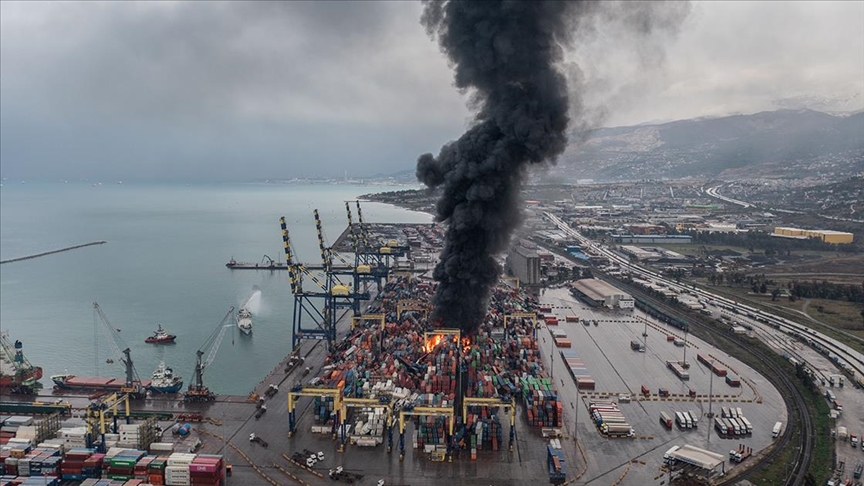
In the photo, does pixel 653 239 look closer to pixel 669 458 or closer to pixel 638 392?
pixel 638 392

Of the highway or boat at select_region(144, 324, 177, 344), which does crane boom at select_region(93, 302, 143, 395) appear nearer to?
boat at select_region(144, 324, 177, 344)

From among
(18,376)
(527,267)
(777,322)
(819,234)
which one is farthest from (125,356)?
(819,234)

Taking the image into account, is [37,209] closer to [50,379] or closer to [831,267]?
[50,379]

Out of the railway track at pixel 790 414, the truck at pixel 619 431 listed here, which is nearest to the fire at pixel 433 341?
the truck at pixel 619 431

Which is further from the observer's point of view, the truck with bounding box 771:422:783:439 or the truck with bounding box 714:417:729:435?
the truck with bounding box 714:417:729:435

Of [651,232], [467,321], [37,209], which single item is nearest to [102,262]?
[467,321]

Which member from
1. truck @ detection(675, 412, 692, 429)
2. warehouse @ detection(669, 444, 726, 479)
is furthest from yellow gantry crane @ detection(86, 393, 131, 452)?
truck @ detection(675, 412, 692, 429)

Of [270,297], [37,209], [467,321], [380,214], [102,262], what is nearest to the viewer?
[467,321]
